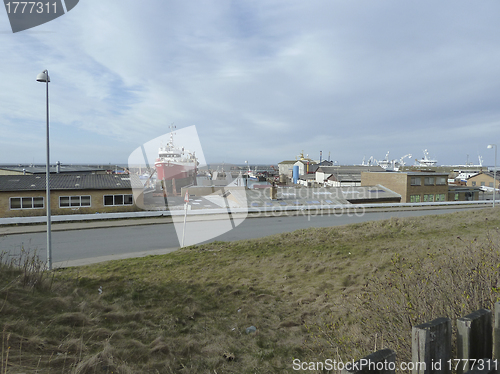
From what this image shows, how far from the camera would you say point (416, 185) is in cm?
3869

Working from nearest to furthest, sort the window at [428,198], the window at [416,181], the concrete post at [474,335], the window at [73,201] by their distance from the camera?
the concrete post at [474,335]
the window at [73,201]
the window at [416,181]
the window at [428,198]

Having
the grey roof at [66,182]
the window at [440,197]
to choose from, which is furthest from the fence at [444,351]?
the window at [440,197]

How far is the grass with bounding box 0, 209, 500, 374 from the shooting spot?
11.4 feet

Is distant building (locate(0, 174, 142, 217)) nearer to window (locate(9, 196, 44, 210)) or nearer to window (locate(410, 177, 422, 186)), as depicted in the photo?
window (locate(9, 196, 44, 210))

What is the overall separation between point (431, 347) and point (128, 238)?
17.0 m

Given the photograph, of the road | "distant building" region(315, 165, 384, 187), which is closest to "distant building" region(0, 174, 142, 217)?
the road

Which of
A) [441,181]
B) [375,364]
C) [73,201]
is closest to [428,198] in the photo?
[441,181]

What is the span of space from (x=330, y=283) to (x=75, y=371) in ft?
18.6

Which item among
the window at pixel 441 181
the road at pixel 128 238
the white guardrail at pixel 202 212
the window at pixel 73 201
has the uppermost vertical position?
the window at pixel 441 181

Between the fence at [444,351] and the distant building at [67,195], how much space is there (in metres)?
26.4

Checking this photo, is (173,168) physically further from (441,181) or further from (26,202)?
(441,181)

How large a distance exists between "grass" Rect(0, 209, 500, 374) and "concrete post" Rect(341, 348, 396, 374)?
1751 millimetres

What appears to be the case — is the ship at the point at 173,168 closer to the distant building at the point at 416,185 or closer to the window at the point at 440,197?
the distant building at the point at 416,185

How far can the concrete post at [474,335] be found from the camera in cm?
191
